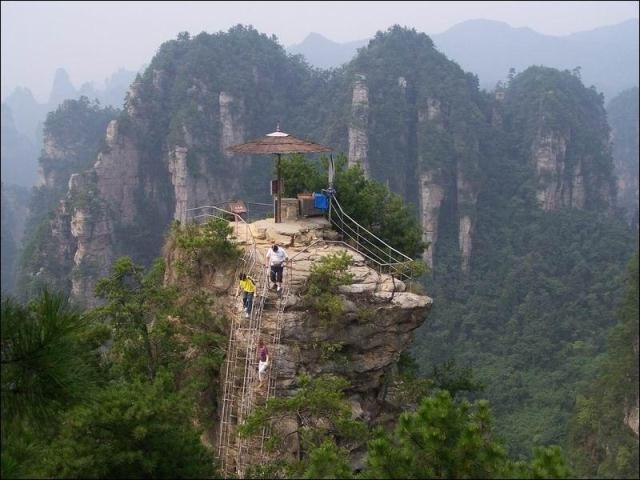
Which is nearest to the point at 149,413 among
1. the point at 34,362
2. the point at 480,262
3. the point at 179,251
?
the point at 34,362

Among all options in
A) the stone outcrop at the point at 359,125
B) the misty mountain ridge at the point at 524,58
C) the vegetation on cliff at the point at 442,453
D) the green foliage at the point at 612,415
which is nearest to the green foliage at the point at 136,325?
the vegetation on cliff at the point at 442,453

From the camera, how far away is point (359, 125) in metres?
48.8

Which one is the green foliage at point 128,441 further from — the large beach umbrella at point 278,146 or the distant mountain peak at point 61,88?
the distant mountain peak at point 61,88

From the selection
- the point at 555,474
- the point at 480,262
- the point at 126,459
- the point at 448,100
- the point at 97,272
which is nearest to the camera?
the point at 555,474

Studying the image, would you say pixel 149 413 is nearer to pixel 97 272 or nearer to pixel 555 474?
pixel 555 474

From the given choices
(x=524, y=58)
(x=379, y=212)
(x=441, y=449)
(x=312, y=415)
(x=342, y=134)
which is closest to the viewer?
(x=441, y=449)

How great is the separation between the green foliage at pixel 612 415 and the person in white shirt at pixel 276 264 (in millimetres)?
15456

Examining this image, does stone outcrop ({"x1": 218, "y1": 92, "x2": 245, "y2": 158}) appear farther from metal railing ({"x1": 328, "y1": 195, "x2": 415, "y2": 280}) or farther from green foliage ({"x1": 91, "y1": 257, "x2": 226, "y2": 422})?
green foliage ({"x1": 91, "y1": 257, "x2": 226, "y2": 422})

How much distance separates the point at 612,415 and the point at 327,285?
17982 millimetres

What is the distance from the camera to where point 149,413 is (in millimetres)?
5273

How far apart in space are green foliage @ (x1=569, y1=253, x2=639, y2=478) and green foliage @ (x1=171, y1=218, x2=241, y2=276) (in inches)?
608

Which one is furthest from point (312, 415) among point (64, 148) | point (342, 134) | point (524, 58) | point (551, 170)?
point (524, 58)

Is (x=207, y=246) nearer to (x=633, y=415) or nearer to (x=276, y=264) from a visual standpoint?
(x=276, y=264)

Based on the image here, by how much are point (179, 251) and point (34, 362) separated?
6268 mm
